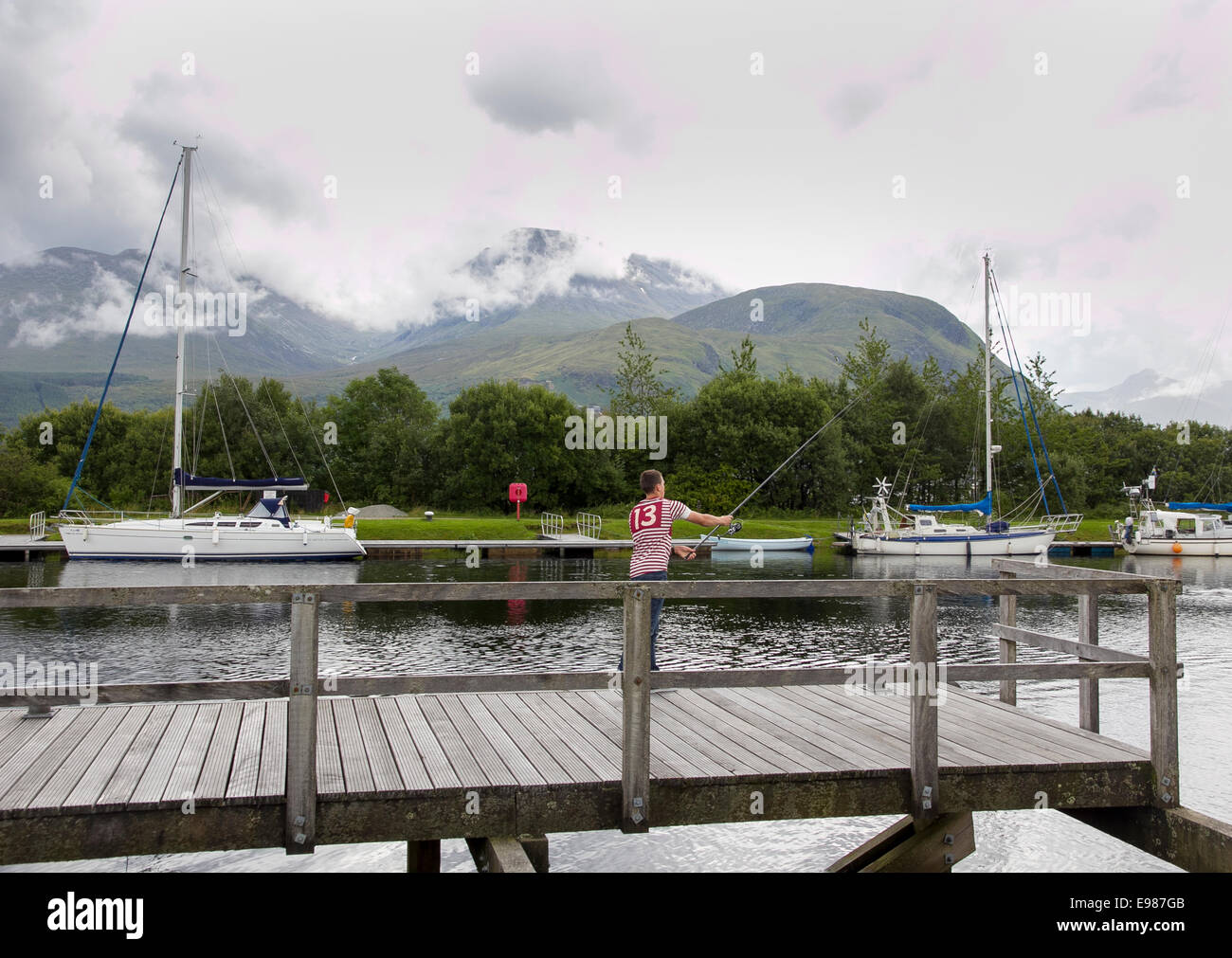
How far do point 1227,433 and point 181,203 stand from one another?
335 feet

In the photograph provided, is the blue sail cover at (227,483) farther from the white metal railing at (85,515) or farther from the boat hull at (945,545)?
the boat hull at (945,545)

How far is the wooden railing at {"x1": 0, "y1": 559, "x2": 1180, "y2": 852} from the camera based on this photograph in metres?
5.74

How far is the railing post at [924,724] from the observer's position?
6504 mm

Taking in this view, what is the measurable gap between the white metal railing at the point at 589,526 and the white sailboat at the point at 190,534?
15593mm

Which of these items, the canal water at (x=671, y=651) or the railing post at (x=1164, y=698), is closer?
the railing post at (x=1164, y=698)

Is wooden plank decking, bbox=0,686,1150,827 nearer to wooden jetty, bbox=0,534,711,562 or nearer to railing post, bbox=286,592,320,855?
railing post, bbox=286,592,320,855

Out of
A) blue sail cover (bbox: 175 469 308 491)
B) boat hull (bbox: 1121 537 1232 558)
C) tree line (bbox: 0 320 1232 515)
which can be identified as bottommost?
boat hull (bbox: 1121 537 1232 558)

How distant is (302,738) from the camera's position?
18.8 ft

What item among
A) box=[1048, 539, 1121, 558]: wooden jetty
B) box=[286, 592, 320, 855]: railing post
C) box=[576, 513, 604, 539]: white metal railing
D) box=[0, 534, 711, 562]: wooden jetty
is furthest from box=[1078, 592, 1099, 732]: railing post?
box=[1048, 539, 1121, 558]: wooden jetty

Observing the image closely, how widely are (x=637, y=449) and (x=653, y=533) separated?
75946 millimetres

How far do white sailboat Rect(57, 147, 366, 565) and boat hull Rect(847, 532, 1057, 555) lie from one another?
3070 cm

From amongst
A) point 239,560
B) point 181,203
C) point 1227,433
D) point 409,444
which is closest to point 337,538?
point 239,560

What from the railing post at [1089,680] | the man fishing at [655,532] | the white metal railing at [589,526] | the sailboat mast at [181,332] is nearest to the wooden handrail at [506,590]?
the railing post at [1089,680]

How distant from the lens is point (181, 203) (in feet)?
156
